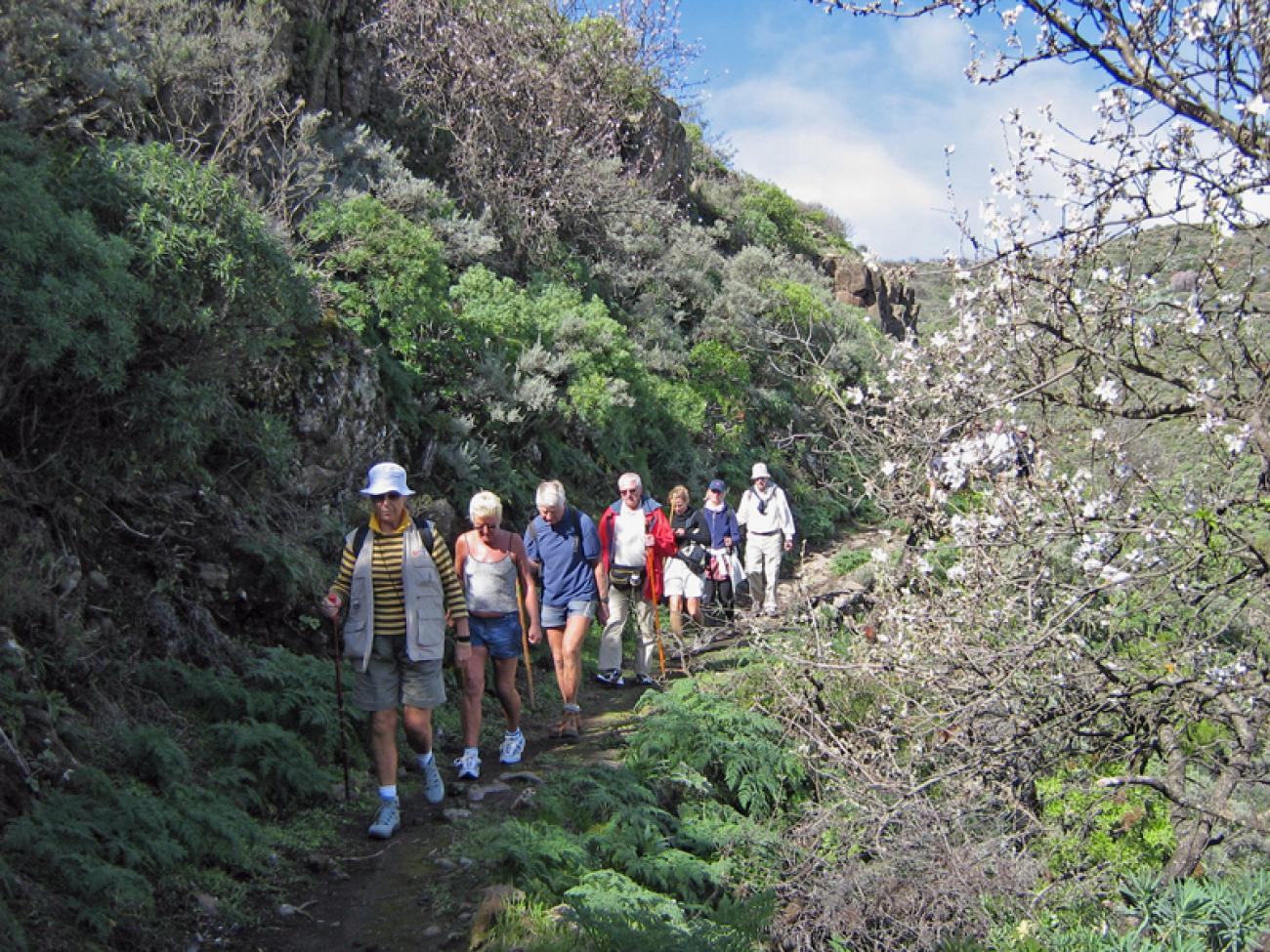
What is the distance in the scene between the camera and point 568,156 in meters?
16.5

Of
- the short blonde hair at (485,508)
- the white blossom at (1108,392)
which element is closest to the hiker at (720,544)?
the short blonde hair at (485,508)

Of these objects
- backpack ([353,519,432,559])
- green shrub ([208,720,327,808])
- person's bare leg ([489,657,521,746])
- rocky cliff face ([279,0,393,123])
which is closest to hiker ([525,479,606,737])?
person's bare leg ([489,657,521,746])

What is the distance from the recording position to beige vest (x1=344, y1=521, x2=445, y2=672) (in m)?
6.29

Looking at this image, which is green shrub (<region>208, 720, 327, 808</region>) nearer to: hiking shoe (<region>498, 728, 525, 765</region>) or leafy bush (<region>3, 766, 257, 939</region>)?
leafy bush (<region>3, 766, 257, 939</region>)

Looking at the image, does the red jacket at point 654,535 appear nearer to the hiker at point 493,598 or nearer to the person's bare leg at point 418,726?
the hiker at point 493,598

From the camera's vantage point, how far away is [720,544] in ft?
36.8

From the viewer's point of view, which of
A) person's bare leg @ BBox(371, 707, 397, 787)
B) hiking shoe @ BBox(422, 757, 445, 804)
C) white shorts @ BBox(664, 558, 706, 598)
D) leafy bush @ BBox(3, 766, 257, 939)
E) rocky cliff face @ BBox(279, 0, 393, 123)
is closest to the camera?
leafy bush @ BBox(3, 766, 257, 939)

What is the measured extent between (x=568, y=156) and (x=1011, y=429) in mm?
12399

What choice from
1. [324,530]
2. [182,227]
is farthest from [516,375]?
[182,227]

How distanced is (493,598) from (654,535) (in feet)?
9.15

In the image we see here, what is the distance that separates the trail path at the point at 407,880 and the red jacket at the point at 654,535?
7.47 feet

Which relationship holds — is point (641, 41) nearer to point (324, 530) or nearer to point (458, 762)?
point (324, 530)

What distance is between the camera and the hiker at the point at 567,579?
28.0ft

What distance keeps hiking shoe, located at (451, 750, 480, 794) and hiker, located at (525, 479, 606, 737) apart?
51.2 inches
